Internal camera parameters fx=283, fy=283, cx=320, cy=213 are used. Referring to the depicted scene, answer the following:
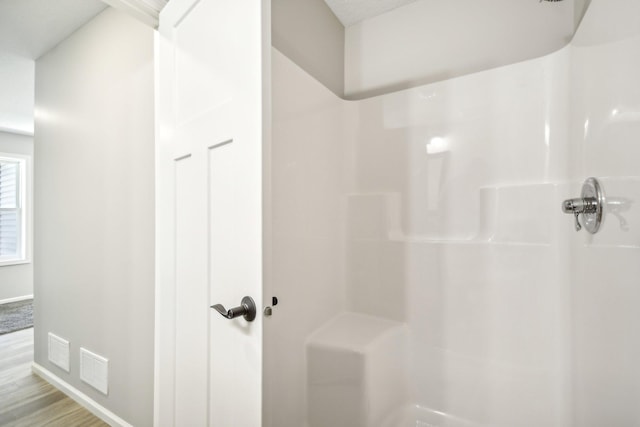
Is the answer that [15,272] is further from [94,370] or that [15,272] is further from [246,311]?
[246,311]

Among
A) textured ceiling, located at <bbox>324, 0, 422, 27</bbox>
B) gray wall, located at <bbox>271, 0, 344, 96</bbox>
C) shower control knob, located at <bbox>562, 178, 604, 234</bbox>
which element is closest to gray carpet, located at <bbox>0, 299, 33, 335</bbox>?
gray wall, located at <bbox>271, 0, 344, 96</bbox>

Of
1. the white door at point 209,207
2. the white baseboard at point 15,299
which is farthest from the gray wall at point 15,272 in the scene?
the white door at point 209,207

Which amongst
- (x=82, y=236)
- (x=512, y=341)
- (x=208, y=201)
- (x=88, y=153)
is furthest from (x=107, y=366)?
(x=512, y=341)

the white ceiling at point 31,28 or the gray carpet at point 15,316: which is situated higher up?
the white ceiling at point 31,28

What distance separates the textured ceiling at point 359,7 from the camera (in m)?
1.60

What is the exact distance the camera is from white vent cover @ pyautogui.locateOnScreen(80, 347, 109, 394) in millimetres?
1622

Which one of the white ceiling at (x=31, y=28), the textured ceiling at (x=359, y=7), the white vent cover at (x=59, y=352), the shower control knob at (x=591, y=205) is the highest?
the white ceiling at (x=31, y=28)

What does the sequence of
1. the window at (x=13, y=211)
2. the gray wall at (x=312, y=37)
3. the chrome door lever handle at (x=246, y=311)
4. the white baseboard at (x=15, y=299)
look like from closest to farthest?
the chrome door lever handle at (x=246, y=311) < the gray wall at (x=312, y=37) < the white baseboard at (x=15, y=299) < the window at (x=13, y=211)

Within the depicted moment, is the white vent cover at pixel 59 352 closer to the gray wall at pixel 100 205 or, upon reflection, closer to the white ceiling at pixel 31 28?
the gray wall at pixel 100 205

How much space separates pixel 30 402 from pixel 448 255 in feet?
8.97

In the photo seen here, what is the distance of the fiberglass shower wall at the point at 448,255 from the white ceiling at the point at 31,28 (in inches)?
59.3

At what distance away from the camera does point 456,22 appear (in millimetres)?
1473

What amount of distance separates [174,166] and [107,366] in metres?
1.31

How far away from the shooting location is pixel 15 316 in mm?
3414
